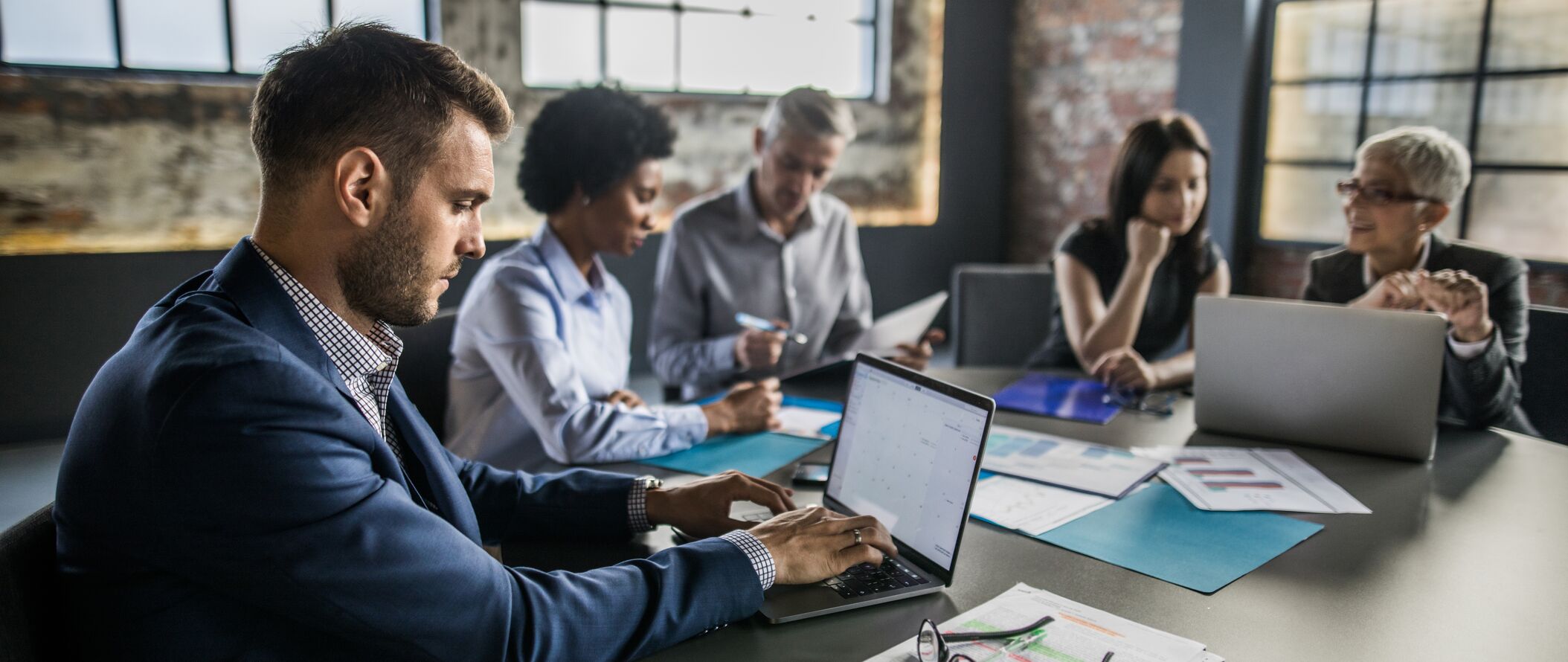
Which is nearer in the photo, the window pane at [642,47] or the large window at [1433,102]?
the large window at [1433,102]

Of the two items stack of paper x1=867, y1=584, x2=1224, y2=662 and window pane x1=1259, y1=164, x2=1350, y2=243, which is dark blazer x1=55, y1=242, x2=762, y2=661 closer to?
stack of paper x1=867, y1=584, x2=1224, y2=662

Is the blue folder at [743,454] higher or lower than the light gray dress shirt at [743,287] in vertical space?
lower

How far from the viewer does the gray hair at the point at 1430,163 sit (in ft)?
7.33

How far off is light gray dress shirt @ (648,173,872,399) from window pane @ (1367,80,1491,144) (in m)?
2.86

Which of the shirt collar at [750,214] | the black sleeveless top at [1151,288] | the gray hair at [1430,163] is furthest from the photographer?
the shirt collar at [750,214]

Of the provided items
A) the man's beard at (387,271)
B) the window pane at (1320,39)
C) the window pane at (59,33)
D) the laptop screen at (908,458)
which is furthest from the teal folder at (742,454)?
the window pane at (1320,39)

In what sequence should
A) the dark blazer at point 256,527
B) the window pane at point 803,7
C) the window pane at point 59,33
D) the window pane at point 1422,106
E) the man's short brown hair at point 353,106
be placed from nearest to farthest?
the dark blazer at point 256,527 → the man's short brown hair at point 353,106 → the window pane at point 59,33 → the window pane at point 1422,106 → the window pane at point 803,7

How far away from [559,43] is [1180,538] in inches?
Result: 159

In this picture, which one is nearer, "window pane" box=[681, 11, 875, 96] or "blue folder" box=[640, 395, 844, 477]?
"blue folder" box=[640, 395, 844, 477]

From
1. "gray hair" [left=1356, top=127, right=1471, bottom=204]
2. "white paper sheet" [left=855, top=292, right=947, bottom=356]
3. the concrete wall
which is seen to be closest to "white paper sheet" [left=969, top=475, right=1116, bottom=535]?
"white paper sheet" [left=855, top=292, right=947, bottom=356]

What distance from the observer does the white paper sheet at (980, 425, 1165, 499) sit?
1.65m

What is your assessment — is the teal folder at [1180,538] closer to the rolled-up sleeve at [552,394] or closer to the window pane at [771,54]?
the rolled-up sleeve at [552,394]

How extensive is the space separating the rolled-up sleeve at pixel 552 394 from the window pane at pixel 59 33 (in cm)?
285

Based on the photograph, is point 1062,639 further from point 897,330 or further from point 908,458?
point 897,330
